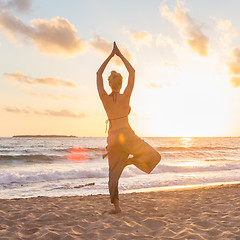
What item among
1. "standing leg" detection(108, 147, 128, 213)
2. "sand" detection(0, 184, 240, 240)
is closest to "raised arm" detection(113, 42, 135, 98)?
"standing leg" detection(108, 147, 128, 213)

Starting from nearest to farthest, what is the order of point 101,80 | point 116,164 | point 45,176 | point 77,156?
point 101,80, point 116,164, point 45,176, point 77,156

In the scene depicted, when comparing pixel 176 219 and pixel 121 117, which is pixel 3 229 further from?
pixel 176 219

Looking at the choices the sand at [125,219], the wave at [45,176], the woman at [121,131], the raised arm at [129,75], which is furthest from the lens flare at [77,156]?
the raised arm at [129,75]

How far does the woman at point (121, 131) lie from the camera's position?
4.30 metres

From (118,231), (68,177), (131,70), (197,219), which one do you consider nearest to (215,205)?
(197,219)

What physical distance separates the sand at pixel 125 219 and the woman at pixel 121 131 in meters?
0.78

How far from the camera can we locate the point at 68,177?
14062 mm

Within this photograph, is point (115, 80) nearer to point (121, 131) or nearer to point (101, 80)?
point (101, 80)

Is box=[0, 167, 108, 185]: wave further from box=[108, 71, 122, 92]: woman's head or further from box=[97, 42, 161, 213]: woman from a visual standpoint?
box=[108, 71, 122, 92]: woman's head

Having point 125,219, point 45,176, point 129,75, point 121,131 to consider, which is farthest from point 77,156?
point 129,75

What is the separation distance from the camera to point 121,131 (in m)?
4.38

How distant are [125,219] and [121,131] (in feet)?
5.12

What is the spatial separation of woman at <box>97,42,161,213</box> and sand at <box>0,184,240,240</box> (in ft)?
2.56

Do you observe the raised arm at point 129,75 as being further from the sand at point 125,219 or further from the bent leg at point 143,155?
the sand at point 125,219
